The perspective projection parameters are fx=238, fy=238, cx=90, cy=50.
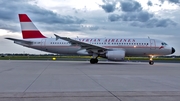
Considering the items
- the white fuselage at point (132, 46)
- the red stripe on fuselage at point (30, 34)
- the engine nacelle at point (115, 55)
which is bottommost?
the engine nacelle at point (115, 55)

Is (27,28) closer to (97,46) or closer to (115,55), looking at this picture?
(97,46)

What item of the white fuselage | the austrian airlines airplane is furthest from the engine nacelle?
the white fuselage

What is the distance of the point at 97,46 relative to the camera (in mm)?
25234

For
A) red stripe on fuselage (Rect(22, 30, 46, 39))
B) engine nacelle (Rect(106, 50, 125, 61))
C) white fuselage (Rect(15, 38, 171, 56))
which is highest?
red stripe on fuselage (Rect(22, 30, 46, 39))

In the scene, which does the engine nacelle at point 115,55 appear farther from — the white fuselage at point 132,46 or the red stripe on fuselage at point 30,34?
the red stripe on fuselage at point 30,34

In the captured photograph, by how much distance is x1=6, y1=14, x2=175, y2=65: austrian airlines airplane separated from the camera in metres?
25.9

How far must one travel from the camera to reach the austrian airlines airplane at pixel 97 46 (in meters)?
25.9

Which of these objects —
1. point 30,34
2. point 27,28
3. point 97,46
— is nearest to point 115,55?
point 97,46

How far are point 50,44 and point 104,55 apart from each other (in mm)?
6960

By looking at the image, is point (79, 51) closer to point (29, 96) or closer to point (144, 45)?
point (144, 45)

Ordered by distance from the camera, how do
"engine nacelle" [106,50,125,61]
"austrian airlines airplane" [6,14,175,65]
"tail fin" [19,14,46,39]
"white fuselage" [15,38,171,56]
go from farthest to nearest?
"tail fin" [19,14,46,39] < "white fuselage" [15,38,171,56] < "austrian airlines airplane" [6,14,175,65] < "engine nacelle" [106,50,125,61]

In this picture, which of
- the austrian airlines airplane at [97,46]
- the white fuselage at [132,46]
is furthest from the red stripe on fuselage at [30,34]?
the white fuselage at [132,46]

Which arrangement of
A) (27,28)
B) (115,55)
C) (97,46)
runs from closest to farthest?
1. (97,46)
2. (115,55)
3. (27,28)

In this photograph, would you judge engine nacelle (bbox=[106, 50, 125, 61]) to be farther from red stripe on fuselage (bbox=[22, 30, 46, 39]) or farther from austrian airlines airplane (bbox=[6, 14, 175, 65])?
red stripe on fuselage (bbox=[22, 30, 46, 39])
